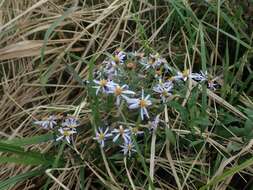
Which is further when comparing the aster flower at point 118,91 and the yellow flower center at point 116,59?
the yellow flower center at point 116,59

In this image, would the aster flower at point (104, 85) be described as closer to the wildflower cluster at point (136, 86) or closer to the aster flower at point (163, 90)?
the wildflower cluster at point (136, 86)

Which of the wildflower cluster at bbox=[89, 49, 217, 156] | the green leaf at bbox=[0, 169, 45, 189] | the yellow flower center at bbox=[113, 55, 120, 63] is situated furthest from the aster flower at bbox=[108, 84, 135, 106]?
the green leaf at bbox=[0, 169, 45, 189]

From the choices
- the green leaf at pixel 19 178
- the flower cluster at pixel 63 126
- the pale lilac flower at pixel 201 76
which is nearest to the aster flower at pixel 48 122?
the flower cluster at pixel 63 126

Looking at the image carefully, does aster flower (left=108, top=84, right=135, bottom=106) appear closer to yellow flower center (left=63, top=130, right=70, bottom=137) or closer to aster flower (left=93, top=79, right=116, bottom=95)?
aster flower (left=93, top=79, right=116, bottom=95)

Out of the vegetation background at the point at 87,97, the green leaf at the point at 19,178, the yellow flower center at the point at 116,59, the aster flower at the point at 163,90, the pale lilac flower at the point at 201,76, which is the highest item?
the yellow flower center at the point at 116,59

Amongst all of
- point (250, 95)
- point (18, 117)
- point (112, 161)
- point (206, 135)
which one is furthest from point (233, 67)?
point (18, 117)

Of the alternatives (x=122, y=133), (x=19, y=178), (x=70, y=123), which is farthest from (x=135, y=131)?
(x=19, y=178)

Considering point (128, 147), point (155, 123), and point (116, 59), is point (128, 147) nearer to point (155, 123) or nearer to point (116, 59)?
point (155, 123)
